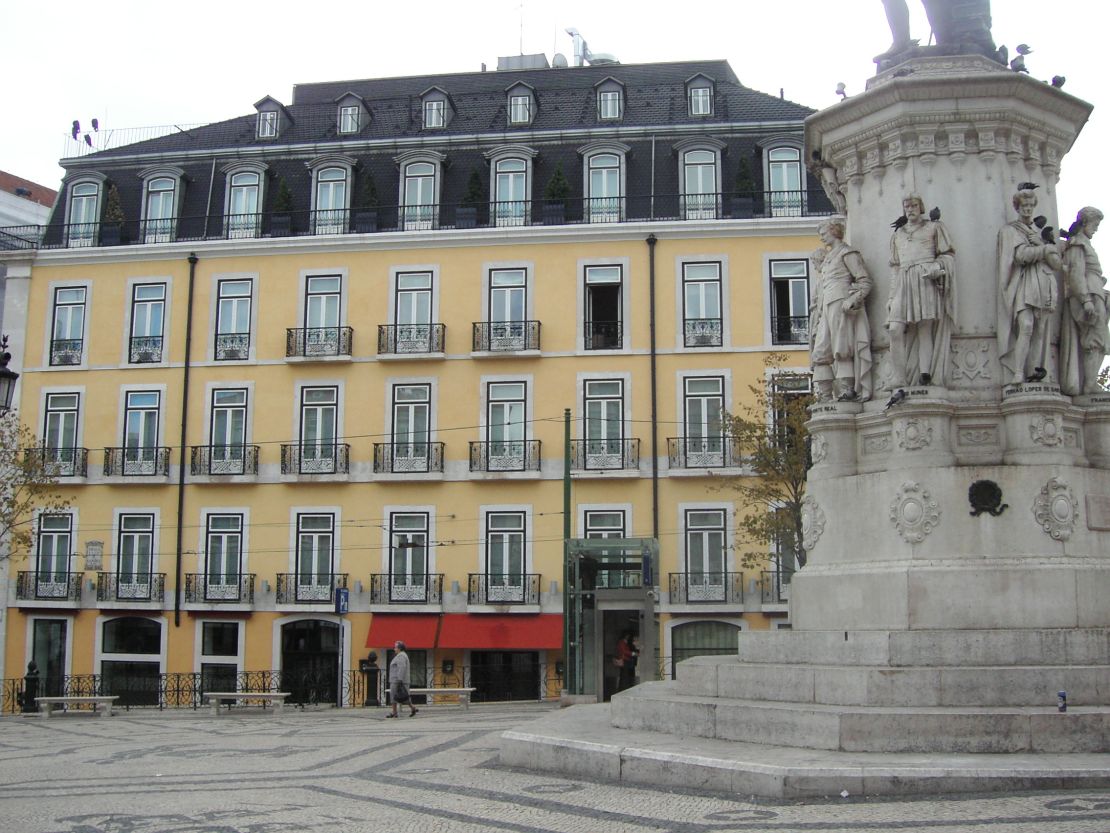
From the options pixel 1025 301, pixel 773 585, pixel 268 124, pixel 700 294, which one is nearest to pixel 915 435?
pixel 1025 301

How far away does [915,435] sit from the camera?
1234 cm

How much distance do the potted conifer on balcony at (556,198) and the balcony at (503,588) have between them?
11.0 m

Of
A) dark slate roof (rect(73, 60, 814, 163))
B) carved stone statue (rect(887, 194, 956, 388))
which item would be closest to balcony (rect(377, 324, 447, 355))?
dark slate roof (rect(73, 60, 814, 163))

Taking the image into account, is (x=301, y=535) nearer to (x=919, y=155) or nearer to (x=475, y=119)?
(x=475, y=119)

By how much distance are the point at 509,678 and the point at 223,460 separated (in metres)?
11.1

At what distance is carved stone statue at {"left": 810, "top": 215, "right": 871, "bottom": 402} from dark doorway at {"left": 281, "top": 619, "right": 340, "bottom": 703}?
27162 mm

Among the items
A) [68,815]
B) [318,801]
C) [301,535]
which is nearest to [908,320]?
[318,801]

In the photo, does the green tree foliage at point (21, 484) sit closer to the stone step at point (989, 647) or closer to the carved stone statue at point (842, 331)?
the carved stone statue at point (842, 331)

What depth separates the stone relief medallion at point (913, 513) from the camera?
474 inches

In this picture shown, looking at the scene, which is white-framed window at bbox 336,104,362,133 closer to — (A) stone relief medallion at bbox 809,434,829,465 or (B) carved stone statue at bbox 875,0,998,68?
(B) carved stone statue at bbox 875,0,998,68

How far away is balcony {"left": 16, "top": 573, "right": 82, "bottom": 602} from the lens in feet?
131

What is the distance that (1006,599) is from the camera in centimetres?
1162

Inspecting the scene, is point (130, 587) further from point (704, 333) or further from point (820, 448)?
point (820, 448)

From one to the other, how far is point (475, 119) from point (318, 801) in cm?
3534
